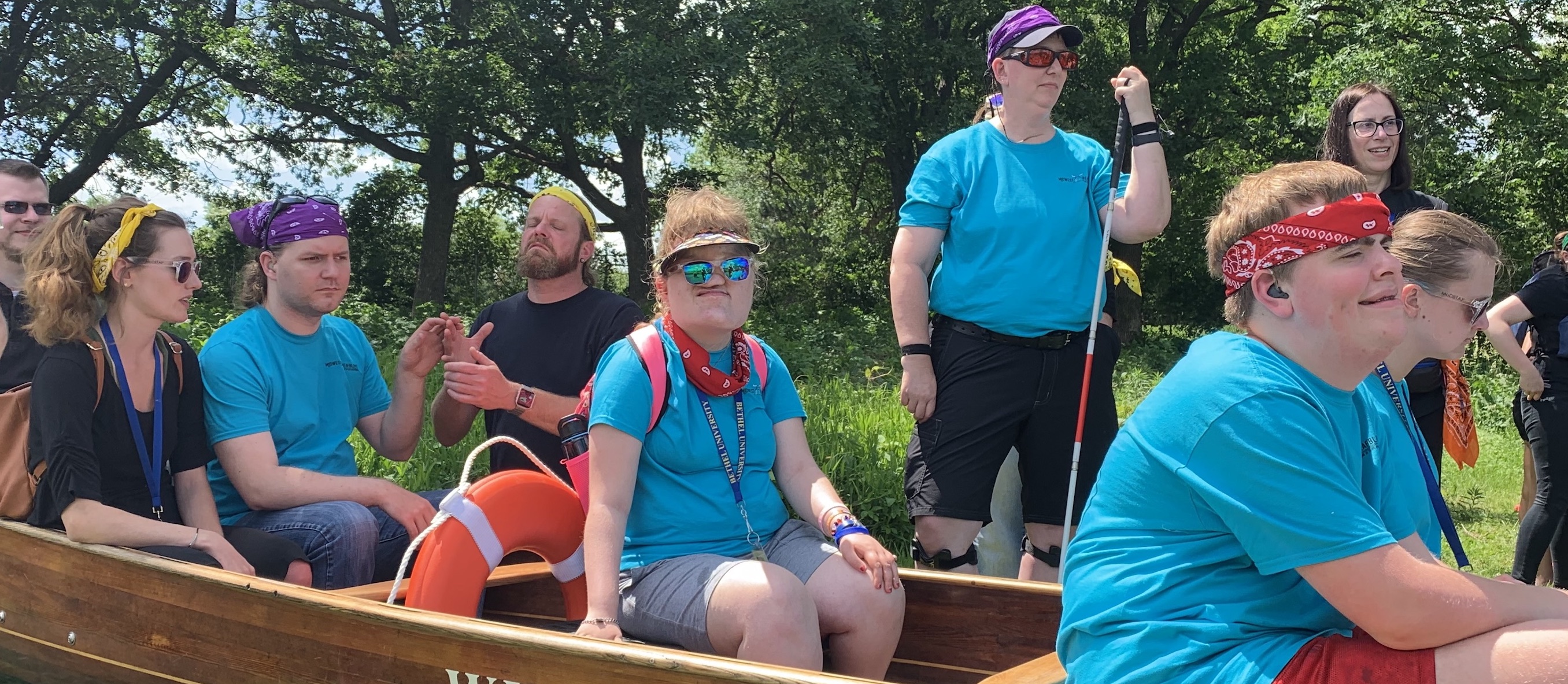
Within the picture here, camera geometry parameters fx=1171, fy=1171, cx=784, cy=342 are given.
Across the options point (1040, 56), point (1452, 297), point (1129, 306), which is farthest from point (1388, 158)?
point (1129, 306)

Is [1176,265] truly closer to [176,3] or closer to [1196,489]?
[176,3]

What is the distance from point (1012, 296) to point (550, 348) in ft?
5.01

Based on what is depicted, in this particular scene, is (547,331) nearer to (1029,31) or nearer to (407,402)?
(407,402)

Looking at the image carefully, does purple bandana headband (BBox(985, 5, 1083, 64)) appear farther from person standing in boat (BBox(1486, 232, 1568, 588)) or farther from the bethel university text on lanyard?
person standing in boat (BBox(1486, 232, 1568, 588))

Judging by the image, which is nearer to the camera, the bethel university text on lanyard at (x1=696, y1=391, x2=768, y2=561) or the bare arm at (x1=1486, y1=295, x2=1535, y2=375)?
the bethel university text on lanyard at (x1=696, y1=391, x2=768, y2=561)

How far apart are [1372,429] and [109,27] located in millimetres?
16527

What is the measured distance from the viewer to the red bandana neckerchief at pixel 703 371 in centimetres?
271

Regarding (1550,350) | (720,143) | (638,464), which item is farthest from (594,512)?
(720,143)

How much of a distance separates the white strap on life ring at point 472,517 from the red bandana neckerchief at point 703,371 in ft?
2.02

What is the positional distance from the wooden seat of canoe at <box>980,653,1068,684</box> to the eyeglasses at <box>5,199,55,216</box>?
151 inches

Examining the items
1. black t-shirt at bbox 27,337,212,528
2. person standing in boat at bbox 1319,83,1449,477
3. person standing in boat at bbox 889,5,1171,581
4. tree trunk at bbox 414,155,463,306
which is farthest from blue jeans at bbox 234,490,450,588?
tree trunk at bbox 414,155,463,306

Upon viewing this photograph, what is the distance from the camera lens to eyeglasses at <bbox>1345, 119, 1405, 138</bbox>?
3.55 metres

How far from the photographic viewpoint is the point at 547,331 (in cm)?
392

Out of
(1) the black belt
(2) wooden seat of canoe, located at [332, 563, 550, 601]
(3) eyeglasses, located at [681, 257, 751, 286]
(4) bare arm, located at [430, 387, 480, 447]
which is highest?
(3) eyeglasses, located at [681, 257, 751, 286]
